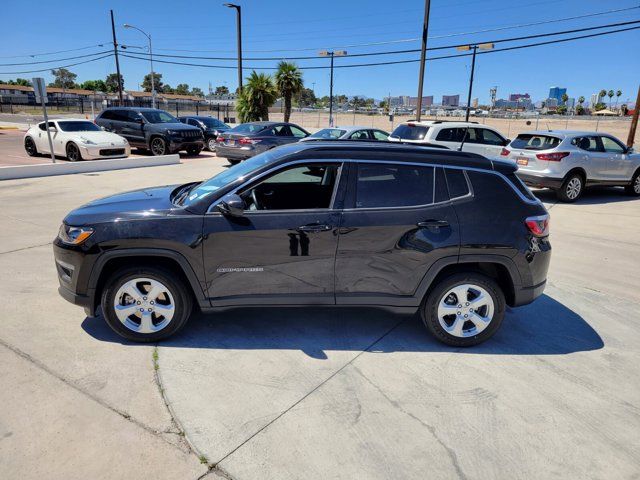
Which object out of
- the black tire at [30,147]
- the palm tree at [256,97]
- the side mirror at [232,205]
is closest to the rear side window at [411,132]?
the side mirror at [232,205]

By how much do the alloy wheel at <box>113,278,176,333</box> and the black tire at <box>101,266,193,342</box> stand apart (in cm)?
2

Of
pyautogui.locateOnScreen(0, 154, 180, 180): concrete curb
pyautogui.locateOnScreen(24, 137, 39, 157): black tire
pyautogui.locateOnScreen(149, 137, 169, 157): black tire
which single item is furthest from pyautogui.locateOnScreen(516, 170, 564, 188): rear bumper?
pyautogui.locateOnScreen(24, 137, 39, 157): black tire

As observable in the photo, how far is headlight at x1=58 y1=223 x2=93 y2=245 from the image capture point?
11.7 feet

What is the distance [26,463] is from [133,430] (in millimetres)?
554

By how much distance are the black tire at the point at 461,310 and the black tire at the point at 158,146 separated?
15271 mm

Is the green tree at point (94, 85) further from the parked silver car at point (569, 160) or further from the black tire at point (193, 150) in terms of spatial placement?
the parked silver car at point (569, 160)

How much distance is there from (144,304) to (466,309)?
8.70ft

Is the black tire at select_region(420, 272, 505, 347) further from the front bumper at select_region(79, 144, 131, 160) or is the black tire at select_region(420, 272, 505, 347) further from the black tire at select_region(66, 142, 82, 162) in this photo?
the black tire at select_region(66, 142, 82, 162)

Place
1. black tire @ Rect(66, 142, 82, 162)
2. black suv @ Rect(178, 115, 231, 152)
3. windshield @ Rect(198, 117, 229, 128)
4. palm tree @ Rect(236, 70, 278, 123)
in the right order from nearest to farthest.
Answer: black tire @ Rect(66, 142, 82, 162) → black suv @ Rect(178, 115, 231, 152) → windshield @ Rect(198, 117, 229, 128) → palm tree @ Rect(236, 70, 278, 123)

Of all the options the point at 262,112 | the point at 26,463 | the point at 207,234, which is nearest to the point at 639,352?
the point at 207,234

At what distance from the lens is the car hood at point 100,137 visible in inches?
576

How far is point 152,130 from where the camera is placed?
17047mm

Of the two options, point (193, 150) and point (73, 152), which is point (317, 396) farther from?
point (193, 150)

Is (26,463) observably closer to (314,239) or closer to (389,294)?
(314,239)
